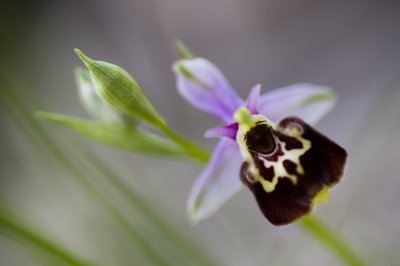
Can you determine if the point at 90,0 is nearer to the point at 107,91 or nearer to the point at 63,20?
the point at 63,20

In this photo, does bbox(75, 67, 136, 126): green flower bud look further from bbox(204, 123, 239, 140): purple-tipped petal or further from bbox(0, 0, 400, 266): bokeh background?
bbox(0, 0, 400, 266): bokeh background

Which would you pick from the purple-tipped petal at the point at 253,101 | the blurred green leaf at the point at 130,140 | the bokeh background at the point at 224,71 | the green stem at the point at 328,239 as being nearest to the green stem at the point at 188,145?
the blurred green leaf at the point at 130,140

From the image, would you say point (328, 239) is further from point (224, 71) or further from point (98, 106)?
point (224, 71)

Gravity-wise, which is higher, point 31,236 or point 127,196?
point 31,236

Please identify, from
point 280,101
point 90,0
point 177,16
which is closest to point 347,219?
point 280,101

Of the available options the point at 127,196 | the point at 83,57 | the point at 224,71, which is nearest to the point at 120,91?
the point at 83,57

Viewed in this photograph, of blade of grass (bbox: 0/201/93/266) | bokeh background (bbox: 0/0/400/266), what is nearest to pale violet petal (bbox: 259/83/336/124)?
blade of grass (bbox: 0/201/93/266)
